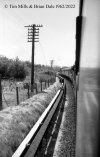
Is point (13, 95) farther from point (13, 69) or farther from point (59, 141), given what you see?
point (13, 69)

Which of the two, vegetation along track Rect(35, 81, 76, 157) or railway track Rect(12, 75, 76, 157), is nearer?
railway track Rect(12, 75, 76, 157)

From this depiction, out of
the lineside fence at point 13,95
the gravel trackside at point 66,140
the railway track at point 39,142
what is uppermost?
the railway track at point 39,142

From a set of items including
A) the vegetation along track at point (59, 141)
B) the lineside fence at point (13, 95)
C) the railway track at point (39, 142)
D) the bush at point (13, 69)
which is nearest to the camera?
the railway track at point (39, 142)

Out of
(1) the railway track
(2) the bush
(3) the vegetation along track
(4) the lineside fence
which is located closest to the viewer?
(1) the railway track

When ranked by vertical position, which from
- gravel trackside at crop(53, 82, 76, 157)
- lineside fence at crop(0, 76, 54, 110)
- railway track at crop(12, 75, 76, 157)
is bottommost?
lineside fence at crop(0, 76, 54, 110)

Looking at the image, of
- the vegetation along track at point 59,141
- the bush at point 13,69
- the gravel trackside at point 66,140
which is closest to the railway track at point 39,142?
the vegetation along track at point 59,141

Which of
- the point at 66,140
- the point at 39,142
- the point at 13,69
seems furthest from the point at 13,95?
the point at 13,69

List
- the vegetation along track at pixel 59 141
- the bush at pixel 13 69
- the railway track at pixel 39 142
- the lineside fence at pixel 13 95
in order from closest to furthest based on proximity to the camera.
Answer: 1. the railway track at pixel 39 142
2. the vegetation along track at pixel 59 141
3. the lineside fence at pixel 13 95
4. the bush at pixel 13 69

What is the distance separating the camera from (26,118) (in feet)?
27.8

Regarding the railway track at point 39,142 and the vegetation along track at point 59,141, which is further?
the vegetation along track at point 59,141

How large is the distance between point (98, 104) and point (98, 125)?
9cm

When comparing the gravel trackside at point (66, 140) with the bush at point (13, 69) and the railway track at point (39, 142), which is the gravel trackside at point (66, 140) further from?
the bush at point (13, 69)

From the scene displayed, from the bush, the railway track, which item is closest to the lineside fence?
the railway track

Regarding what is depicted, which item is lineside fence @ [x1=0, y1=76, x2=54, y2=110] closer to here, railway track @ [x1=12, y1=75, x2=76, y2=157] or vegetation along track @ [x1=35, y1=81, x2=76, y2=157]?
vegetation along track @ [x1=35, y1=81, x2=76, y2=157]
